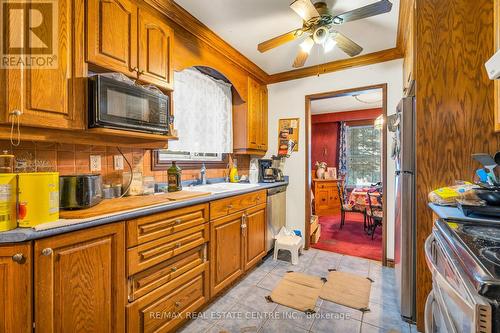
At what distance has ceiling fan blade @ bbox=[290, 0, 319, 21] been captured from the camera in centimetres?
157

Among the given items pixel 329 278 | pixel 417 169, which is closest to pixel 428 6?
pixel 417 169

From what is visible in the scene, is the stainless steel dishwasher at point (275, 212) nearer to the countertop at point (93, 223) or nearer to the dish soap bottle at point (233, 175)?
the dish soap bottle at point (233, 175)

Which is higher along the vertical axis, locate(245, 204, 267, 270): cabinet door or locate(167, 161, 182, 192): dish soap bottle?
locate(167, 161, 182, 192): dish soap bottle

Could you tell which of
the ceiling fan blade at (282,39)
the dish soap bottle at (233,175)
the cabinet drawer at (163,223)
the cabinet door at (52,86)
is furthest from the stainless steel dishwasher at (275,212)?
the cabinet door at (52,86)

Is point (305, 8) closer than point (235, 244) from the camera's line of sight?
Yes

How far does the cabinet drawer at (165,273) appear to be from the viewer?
1.32 m

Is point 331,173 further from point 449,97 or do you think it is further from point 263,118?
point 449,97

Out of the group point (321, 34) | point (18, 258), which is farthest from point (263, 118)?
point (18, 258)

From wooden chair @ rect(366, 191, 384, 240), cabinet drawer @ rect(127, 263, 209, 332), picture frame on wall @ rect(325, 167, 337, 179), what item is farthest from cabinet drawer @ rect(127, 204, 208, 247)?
picture frame on wall @ rect(325, 167, 337, 179)

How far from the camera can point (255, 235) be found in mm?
2471

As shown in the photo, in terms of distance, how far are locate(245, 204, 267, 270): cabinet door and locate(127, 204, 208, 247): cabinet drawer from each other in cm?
70

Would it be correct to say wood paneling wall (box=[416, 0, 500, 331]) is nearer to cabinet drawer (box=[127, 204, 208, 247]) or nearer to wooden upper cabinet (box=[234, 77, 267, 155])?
cabinet drawer (box=[127, 204, 208, 247])

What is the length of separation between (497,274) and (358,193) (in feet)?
11.3

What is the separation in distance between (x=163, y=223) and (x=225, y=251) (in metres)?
0.76
